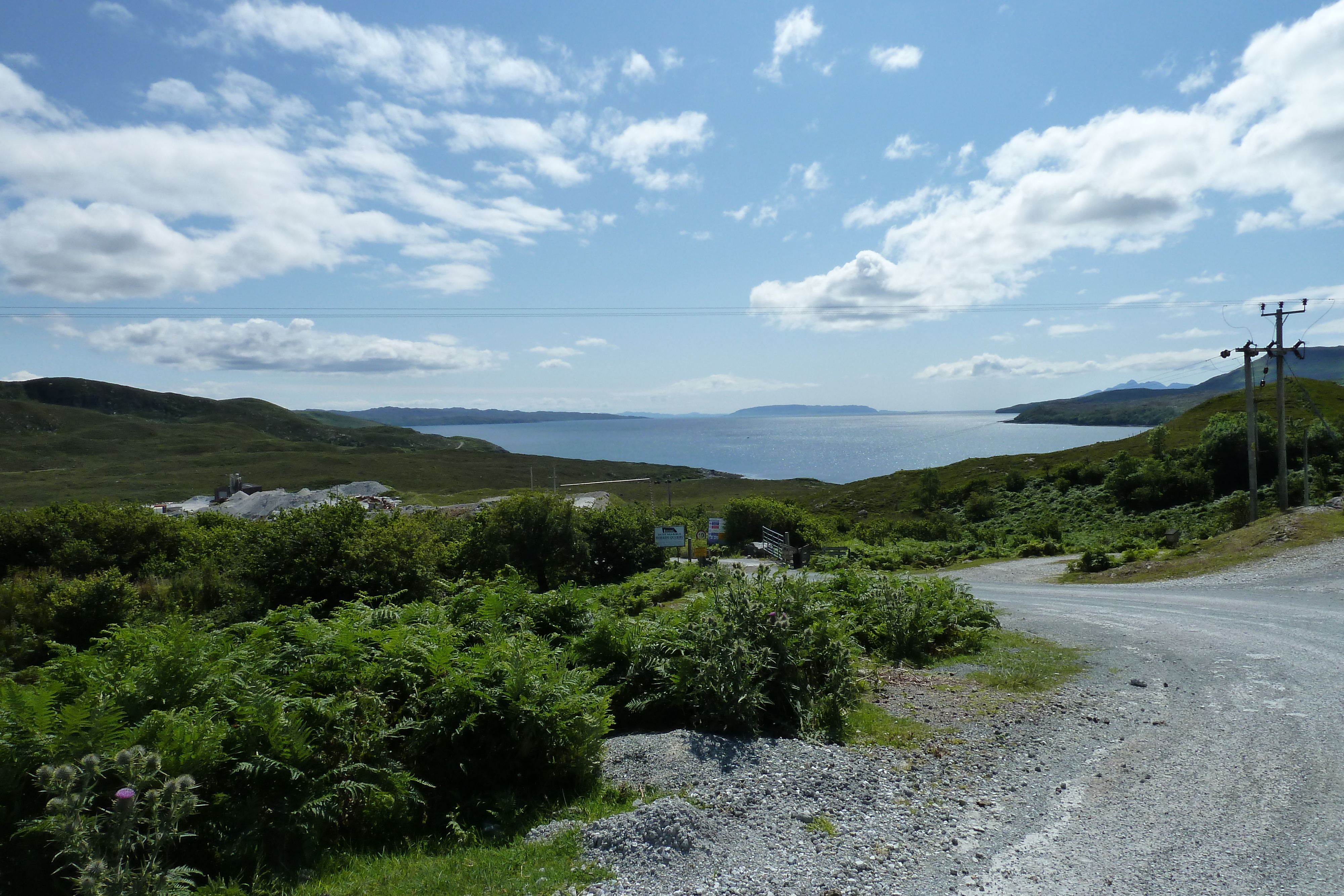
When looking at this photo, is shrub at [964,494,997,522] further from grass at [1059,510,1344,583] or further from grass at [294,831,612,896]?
grass at [294,831,612,896]

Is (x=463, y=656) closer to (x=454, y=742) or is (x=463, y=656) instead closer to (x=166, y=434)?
(x=454, y=742)

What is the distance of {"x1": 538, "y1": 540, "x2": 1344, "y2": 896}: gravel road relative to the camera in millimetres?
4715

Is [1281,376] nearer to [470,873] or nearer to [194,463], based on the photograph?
[470,873]

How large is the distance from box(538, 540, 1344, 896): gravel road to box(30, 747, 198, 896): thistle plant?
2.37 meters

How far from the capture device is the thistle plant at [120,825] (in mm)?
3205

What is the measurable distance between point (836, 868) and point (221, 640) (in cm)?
583

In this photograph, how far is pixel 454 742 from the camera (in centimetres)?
591

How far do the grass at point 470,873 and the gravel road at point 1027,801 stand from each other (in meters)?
0.20

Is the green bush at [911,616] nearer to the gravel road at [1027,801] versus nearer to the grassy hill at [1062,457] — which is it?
the gravel road at [1027,801]

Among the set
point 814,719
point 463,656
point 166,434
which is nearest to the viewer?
point 463,656

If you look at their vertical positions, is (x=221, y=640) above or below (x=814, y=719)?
above

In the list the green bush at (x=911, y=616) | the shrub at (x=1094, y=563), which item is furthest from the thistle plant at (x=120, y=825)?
the shrub at (x=1094, y=563)

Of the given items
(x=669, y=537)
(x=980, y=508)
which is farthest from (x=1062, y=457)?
(x=669, y=537)

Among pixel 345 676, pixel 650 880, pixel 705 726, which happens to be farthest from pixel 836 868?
pixel 345 676
